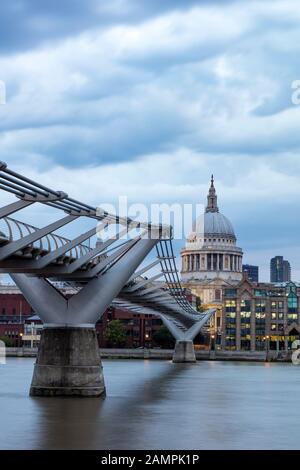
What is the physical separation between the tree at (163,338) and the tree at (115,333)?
236 inches

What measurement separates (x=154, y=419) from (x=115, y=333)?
10885 centimetres

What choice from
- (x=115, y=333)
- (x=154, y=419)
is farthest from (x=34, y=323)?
(x=154, y=419)

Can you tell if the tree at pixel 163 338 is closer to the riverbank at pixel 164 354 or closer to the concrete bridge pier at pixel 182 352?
the riverbank at pixel 164 354

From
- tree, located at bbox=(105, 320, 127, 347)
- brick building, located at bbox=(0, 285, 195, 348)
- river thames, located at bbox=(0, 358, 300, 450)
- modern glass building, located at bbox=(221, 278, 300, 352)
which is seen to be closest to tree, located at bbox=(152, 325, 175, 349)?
brick building, located at bbox=(0, 285, 195, 348)

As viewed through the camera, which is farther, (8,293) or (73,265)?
(8,293)

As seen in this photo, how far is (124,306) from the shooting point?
3799 inches

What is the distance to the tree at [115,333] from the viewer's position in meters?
150

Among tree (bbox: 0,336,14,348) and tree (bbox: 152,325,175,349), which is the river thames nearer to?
tree (bbox: 0,336,14,348)

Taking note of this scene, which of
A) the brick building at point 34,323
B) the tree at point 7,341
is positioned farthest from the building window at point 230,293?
the tree at point 7,341

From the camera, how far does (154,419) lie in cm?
4175

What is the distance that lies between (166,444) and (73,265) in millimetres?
14639

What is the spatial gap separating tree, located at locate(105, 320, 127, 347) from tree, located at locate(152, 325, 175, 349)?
6.00m
